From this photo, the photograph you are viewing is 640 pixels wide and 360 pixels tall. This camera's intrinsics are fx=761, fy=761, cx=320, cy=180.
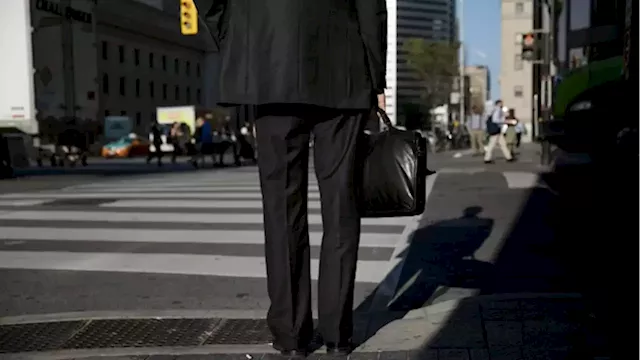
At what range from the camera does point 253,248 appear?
232 inches

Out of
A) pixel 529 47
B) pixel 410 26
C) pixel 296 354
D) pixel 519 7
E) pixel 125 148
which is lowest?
pixel 125 148

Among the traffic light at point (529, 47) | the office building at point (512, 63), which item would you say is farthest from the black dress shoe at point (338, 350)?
the office building at point (512, 63)

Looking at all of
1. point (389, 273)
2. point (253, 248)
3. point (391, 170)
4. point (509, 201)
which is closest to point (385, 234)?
point (253, 248)

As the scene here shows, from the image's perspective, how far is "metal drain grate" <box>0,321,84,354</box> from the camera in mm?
3275

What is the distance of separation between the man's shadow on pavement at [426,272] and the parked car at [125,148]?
1178 inches

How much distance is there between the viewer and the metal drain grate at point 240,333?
328 cm

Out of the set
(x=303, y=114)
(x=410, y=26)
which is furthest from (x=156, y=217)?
(x=303, y=114)

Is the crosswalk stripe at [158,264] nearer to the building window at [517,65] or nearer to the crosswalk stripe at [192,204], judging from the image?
the crosswalk stripe at [192,204]

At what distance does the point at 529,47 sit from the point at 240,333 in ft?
56.3

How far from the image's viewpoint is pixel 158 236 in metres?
6.55

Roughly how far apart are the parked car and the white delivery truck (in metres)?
16.8

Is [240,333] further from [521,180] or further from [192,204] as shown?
[521,180]

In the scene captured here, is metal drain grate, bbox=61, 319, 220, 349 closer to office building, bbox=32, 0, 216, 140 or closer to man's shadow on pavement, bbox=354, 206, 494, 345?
man's shadow on pavement, bbox=354, 206, 494, 345

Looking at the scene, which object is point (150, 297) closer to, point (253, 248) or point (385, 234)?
point (253, 248)
